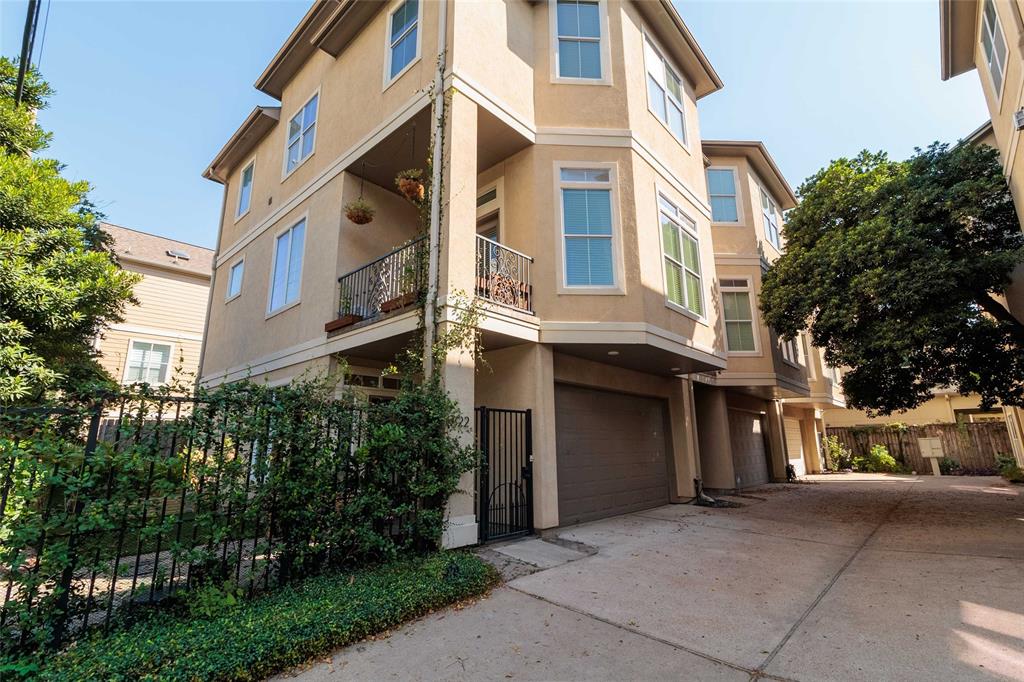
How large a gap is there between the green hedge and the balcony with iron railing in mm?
3842

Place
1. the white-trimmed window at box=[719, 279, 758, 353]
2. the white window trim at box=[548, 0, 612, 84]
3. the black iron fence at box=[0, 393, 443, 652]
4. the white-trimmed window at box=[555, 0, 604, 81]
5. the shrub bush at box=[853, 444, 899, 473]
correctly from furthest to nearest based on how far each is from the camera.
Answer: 1. the shrub bush at box=[853, 444, 899, 473]
2. the white-trimmed window at box=[719, 279, 758, 353]
3. the white-trimmed window at box=[555, 0, 604, 81]
4. the white window trim at box=[548, 0, 612, 84]
5. the black iron fence at box=[0, 393, 443, 652]

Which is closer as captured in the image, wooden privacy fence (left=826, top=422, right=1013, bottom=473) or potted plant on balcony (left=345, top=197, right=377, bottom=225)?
potted plant on balcony (left=345, top=197, right=377, bottom=225)

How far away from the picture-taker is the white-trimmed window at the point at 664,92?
→ 10164 mm

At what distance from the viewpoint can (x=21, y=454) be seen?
343 cm

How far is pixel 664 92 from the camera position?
1067cm

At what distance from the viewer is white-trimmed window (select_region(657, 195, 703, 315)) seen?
30.8 ft

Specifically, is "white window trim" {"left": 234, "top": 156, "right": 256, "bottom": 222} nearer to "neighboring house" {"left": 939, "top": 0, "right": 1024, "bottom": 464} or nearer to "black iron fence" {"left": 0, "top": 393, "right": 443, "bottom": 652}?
"black iron fence" {"left": 0, "top": 393, "right": 443, "bottom": 652}

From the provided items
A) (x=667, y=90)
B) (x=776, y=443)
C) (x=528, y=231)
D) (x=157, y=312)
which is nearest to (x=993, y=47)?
(x=667, y=90)

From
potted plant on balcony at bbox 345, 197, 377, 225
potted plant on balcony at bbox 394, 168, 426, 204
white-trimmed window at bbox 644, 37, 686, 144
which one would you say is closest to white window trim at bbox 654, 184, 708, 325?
white-trimmed window at bbox 644, 37, 686, 144

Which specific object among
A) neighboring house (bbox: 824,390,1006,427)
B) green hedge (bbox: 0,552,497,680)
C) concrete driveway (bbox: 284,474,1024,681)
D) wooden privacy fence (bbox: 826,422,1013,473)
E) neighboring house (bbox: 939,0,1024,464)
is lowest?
concrete driveway (bbox: 284,474,1024,681)

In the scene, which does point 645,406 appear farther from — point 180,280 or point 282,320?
point 180,280

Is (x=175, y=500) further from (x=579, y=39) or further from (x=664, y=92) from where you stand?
(x=664, y=92)

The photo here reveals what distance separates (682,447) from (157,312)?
18876 mm

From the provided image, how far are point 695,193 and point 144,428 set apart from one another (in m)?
11.1
